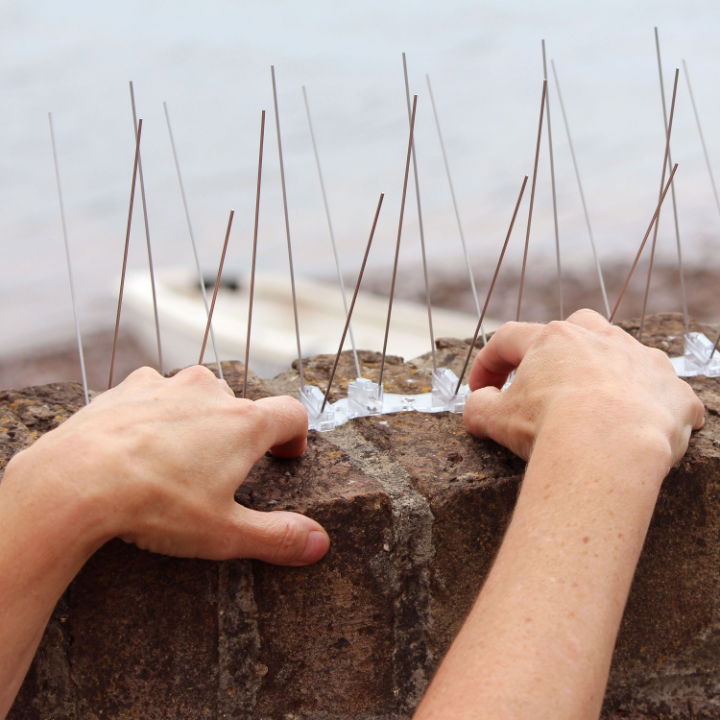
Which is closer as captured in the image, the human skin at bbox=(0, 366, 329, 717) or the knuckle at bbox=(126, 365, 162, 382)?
the human skin at bbox=(0, 366, 329, 717)

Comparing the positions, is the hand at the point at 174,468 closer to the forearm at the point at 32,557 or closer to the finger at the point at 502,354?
the forearm at the point at 32,557

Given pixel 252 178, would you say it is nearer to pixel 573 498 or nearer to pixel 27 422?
pixel 27 422

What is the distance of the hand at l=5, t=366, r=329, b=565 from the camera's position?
778mm

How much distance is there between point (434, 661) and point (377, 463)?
187 millimetres

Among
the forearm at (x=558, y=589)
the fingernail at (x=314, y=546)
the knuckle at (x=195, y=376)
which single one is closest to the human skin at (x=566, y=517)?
the forearm at (x=558, y=589)

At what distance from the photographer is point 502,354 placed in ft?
3.39

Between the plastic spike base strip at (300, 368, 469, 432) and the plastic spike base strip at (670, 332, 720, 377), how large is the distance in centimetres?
→ 26

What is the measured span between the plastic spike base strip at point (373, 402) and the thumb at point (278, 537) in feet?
0.68

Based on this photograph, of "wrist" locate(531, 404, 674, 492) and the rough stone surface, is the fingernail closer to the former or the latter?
the rough stone surface

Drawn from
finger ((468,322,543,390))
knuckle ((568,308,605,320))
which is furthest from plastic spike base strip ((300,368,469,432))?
knuckle ((568,308,605,320))

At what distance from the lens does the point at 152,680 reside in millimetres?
871

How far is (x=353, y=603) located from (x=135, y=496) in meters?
0.23

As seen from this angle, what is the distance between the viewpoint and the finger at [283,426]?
0.88 m

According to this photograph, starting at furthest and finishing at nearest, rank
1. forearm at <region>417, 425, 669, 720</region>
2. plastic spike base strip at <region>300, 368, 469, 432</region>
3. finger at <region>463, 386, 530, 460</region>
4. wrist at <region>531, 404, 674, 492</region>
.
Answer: plastic spike base strip at <region>300, 368, 469, 432</region> → finger at <region>463, 386, 530, 460</region> → wrist at <region>531, 404, 674, 492</region> → forearm at <region>417, 425, 669, 720</region>
